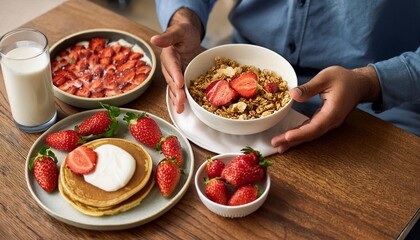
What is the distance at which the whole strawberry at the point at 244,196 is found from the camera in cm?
109

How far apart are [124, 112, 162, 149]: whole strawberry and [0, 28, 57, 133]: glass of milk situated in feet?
0.63

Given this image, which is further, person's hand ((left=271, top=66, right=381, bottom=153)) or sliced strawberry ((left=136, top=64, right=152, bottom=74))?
sliced strawberry ((left=136, top=64, right=152, bottom=74))

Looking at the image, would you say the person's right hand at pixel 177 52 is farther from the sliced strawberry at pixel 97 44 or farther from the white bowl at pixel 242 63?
the sliced strawberry at pixel 97 44

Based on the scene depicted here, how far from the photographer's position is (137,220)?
3.53ft

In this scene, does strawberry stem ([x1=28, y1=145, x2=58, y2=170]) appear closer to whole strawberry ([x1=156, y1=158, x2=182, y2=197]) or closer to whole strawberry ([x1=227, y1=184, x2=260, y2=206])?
whole strawberry ([x1=156, y1=158, x2=182, y2=197])

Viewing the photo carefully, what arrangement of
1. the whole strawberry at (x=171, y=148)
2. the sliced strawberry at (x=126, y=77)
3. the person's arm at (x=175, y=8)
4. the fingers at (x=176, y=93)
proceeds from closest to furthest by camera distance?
the whole strawberry at (x=171, y=148) < the fingers at (x=176, y=93) < the sliced strawberry at (x=126, y=77) < the person's arm at (x=175, y=8)

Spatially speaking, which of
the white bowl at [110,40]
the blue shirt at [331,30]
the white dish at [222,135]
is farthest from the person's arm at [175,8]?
the white dish at [222,135]

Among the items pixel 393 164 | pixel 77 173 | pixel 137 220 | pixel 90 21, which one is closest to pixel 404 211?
pixel 393 164

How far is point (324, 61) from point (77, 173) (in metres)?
0.80

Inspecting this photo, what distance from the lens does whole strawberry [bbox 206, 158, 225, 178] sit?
1.14 meters

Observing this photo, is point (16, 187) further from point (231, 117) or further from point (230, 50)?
point (230, 50)

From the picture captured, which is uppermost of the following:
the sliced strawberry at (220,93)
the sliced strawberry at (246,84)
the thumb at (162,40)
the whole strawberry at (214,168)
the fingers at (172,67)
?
the thumb at (162,40)

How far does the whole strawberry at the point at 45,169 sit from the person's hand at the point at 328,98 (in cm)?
47


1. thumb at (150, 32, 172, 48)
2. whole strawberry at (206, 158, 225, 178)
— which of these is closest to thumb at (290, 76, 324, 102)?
whole strawberry at (206, 158, 225, 178)
